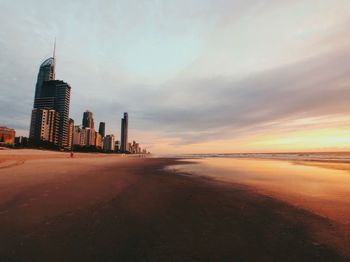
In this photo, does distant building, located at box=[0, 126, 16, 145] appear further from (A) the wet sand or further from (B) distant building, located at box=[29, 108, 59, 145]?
(A) the wet sand

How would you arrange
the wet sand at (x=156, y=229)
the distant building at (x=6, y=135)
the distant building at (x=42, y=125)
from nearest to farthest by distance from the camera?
the wet sand at (x=156, y=229) → the distant building at (x=6, y=135) → the distant building at (x=42, y=125)

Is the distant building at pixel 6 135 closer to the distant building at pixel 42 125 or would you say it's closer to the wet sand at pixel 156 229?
the distant building at pixel 42 125

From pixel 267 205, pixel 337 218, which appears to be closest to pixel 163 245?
pixel 267 205

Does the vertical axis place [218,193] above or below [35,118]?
below

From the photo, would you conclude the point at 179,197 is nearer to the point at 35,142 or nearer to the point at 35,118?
the point at 35,142

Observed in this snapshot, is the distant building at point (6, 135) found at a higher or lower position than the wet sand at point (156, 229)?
higher

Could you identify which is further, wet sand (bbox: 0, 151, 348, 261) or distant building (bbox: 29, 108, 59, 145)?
distant building (bbox: 29, 108, 59, 145)

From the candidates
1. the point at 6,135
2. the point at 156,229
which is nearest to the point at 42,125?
the point at 6,135

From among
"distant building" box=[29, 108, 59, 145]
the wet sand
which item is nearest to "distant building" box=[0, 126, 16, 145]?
"distant building" box=[29, 108, 59, 145]

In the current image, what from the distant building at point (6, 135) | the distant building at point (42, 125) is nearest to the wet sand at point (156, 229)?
the distant building at point (42, 125)

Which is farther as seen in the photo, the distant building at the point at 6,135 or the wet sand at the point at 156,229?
the distant building at the point at 6,135

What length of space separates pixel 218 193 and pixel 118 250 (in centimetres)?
643

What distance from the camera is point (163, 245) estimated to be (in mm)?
4207

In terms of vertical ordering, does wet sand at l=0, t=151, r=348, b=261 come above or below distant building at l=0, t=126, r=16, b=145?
below
